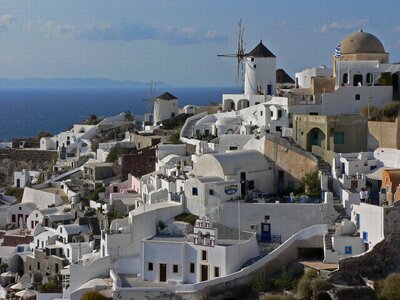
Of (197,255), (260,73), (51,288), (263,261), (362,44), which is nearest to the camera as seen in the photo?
(263,261)

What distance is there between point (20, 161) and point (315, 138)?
23.4m

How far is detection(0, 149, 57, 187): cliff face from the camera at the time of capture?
4908cm

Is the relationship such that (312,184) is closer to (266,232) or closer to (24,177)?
(266,232)

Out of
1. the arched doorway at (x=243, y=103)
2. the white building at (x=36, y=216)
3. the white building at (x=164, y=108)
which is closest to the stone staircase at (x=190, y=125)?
the arched doorway at (x=243, y=103)

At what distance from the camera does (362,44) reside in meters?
36.9

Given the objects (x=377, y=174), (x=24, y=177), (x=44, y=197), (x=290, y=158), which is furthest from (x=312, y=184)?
(x=24, y=177)

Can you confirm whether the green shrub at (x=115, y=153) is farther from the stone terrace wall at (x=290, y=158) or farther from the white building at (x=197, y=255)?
the white building at (x=197, y=255)

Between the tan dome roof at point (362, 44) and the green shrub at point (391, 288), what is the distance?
572 inches

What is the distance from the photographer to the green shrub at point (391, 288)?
77.6 feet

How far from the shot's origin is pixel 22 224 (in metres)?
37.3

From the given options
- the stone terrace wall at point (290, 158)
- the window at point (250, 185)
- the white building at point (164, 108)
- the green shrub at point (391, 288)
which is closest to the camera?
the green shrub at point (391, 288)

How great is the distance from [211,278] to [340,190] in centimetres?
518

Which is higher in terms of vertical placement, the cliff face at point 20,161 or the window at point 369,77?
the window at point 369,77

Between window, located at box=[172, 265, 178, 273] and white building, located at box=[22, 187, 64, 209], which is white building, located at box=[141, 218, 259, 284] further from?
white building, located at box=[22, 187, 64, 209]
